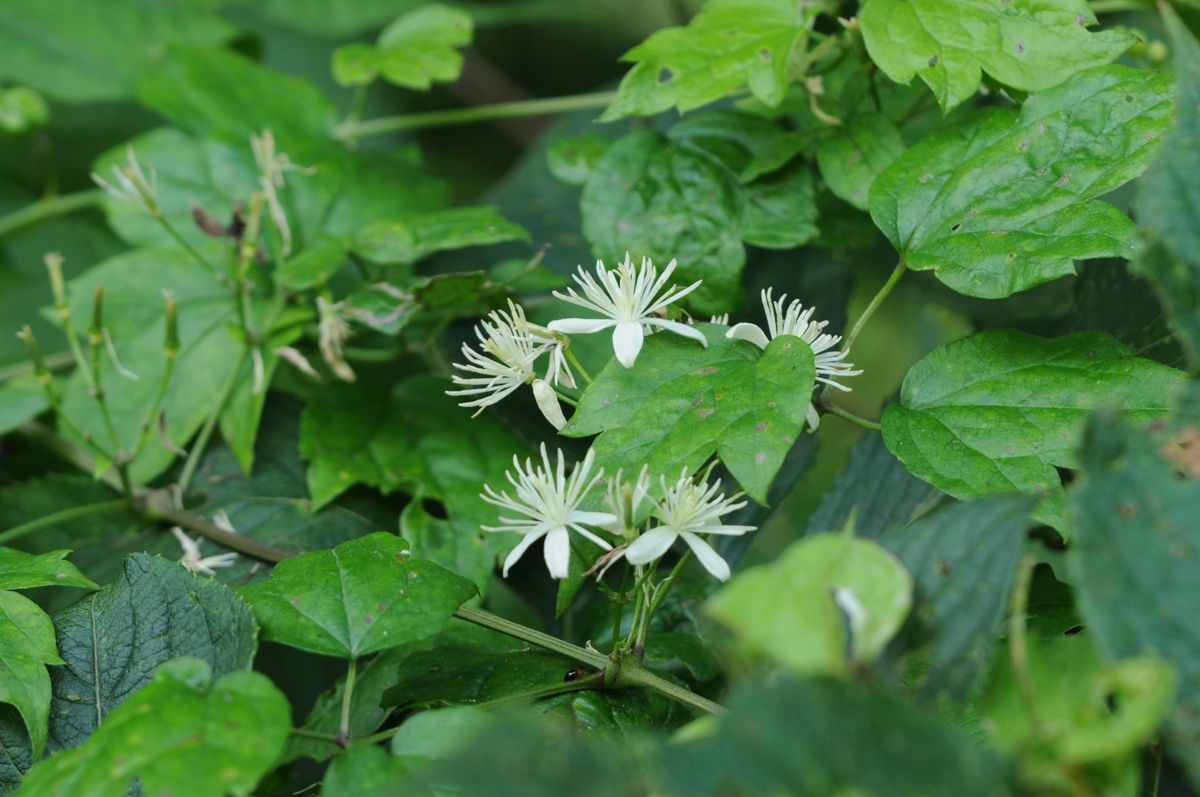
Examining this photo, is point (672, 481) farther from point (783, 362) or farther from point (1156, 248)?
point (1156, 248)

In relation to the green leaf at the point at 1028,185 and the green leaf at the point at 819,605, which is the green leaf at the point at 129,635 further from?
the green leaf at the point at 1028,185

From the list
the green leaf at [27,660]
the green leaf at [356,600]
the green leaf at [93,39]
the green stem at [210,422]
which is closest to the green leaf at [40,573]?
the green leaf at [27,660]

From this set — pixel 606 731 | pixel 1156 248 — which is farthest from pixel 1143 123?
pixel 606 731

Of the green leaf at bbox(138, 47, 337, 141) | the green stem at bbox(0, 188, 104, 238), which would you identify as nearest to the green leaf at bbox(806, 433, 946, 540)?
the green leaf at bbox(138, 47, 337, 141)

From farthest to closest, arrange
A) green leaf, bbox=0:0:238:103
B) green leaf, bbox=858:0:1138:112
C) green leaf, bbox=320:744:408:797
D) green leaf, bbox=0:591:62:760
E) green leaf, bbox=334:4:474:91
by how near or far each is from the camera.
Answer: green leaf, bbox=0:0:238:103 → green leaf, bbox=334:4:474:91 → green leaf, bbox=858:0:1138:112 → green leaf, bbox=0:591:62:760 → green leaf, bbox=320:744:408:797

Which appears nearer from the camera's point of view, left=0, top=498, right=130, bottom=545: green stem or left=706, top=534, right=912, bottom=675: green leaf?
left=706, top=534, right=912, bottom=675: green leaf

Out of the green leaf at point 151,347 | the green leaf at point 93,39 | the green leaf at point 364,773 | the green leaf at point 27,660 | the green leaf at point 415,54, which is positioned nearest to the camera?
the green leaf at point 364,773

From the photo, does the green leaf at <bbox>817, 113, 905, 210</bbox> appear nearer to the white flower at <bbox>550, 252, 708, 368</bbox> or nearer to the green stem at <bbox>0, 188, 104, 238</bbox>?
the white flower at <bbox>550, 252, 708, 368</bbox>
